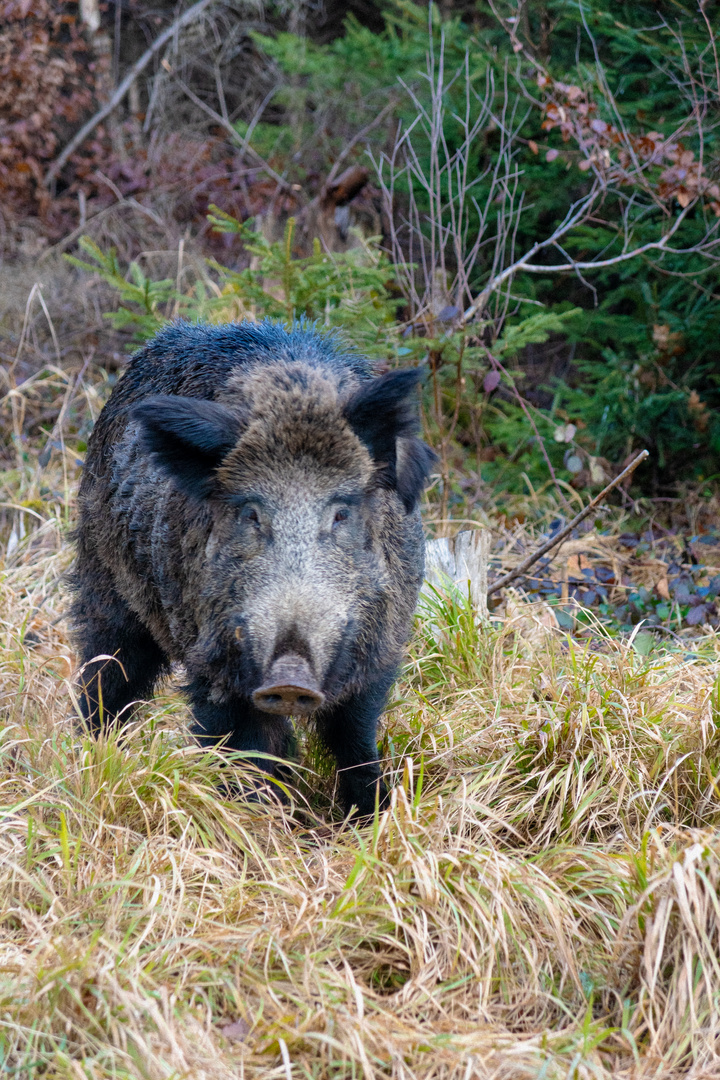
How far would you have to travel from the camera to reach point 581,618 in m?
5.27

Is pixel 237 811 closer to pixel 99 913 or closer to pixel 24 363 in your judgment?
pixel 99 913

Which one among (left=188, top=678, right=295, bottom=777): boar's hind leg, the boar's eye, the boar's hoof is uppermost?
the boar's eye

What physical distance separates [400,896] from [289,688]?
0.58 m

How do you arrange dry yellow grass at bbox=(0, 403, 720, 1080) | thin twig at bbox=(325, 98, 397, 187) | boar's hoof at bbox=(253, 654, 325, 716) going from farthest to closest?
thin twig at bbox=(325, 98, 397, 187)
boar's hoof at bbox=(253, 654, 325, 716)
dry yellow grass at bbox=(0, 403, 720, 1080)

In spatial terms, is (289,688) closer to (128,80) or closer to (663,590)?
(663,590)

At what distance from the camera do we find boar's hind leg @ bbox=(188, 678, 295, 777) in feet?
10.7

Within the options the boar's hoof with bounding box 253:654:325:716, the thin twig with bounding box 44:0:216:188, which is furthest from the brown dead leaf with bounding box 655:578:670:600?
the thin twig with bounding box 44:0:216:188

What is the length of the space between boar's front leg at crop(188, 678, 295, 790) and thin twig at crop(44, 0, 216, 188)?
884 centimetres

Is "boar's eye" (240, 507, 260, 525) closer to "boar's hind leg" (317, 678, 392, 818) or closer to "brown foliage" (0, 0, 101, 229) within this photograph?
"boar's hind leg" (317, 678, 392, 818)

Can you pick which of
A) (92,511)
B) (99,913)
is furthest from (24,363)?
(99,913)

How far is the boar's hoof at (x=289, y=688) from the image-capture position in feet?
Answer: 8.62

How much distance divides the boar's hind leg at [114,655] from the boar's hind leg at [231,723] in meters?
0.69

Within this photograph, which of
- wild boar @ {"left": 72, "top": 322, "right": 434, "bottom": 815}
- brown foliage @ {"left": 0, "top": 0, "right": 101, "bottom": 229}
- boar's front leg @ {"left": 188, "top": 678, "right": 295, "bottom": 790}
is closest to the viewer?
wild boar @ {"left": 72, "top": 322, "right": 434, "bottom": 815}

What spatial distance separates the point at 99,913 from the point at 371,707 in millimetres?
1145
